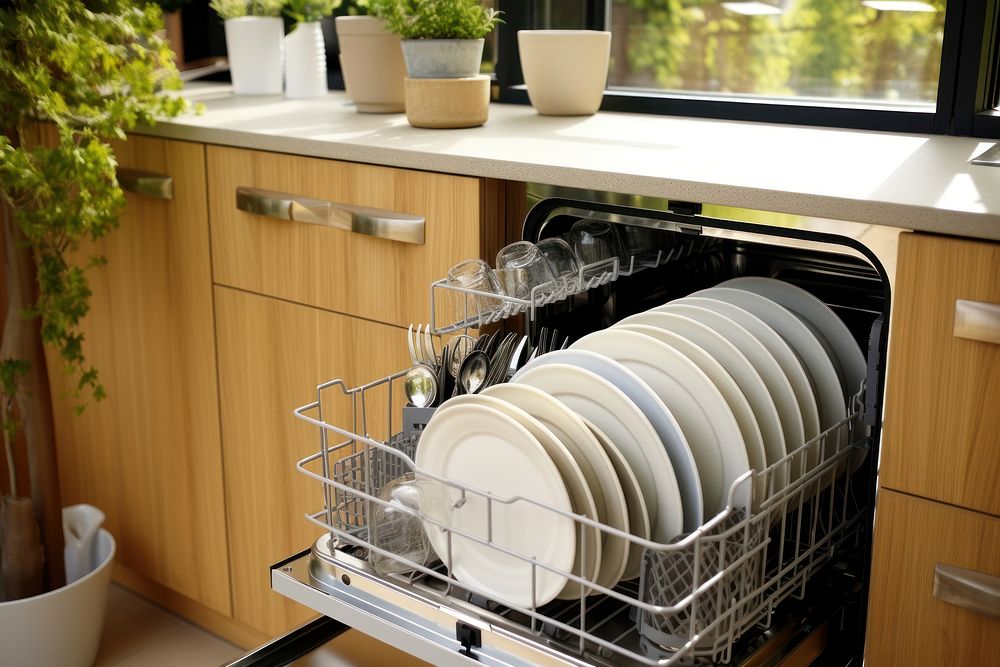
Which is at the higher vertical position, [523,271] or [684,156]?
[684,156]

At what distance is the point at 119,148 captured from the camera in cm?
183

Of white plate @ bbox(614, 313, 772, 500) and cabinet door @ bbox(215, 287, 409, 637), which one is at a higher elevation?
white plate @ bbox(614, 313, 772, 500)

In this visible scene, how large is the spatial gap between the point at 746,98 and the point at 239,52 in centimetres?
111

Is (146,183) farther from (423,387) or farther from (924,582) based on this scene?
(924,582)

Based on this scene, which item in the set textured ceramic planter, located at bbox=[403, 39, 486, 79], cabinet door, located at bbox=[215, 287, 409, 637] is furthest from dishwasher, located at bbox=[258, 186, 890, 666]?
textured ceramic planter, located at bbox=[403, 39, 486, 79]

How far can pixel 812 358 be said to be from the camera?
115 centimetres

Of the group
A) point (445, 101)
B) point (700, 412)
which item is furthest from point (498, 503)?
point (445, 101)

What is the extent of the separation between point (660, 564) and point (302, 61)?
5.22 ft

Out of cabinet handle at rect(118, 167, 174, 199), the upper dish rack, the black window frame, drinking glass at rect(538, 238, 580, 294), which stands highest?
the black window frame

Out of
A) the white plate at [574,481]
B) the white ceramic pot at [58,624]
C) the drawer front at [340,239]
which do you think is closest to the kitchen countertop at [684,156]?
the drawer front at [340,239]

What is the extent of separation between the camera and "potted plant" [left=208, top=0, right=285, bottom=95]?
7.11ft

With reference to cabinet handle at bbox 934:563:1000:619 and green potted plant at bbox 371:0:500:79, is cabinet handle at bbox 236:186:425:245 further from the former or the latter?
cabinet handle at bbox 934:563:1000:619

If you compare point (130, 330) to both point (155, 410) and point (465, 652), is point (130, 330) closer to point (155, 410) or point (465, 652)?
point (155, 410)

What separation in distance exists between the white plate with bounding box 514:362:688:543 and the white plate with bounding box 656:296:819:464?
15cm
